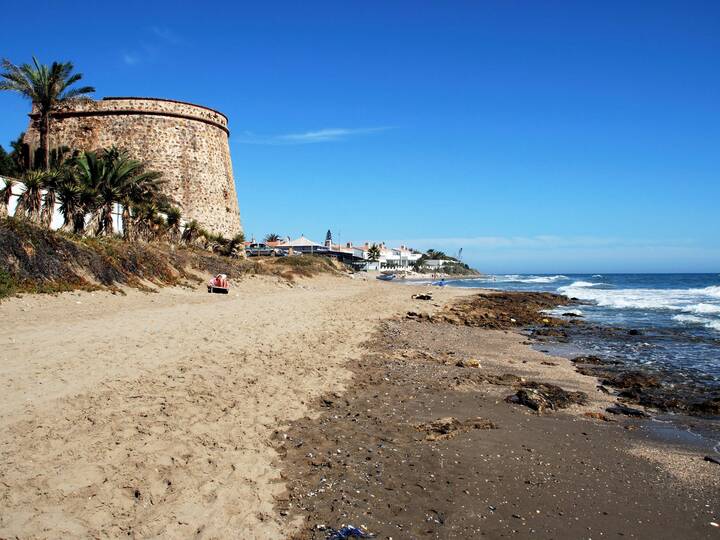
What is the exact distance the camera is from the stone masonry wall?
32.0 meters

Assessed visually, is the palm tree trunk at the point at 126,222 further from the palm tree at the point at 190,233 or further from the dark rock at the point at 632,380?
the dark rock at the point at 632,380

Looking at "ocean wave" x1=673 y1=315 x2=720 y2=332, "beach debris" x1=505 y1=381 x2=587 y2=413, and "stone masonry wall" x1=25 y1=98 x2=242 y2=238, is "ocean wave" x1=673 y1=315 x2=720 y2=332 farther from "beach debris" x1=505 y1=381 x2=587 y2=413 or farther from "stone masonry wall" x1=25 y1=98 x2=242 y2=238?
"stone masonry wall" x1=25 y1=98 x2=242 y2=238

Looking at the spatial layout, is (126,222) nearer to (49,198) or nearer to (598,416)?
(49,198)

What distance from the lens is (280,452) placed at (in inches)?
217

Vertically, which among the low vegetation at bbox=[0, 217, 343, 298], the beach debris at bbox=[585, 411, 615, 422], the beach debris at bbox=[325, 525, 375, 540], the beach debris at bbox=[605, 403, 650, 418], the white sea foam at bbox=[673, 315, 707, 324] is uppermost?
the low vegetation at bbox=[0, 217, 343, 298]

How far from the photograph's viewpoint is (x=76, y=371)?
693 centimetres

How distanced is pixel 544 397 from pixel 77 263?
46.6 feet

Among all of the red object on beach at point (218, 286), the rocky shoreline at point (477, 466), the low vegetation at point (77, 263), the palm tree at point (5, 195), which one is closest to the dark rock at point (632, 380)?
the rocky shoreline at point (477, 466)

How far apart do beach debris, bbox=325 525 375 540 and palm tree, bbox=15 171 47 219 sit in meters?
18.2

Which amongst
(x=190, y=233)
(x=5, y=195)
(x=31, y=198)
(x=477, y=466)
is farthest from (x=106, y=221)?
(x=477, y=466)

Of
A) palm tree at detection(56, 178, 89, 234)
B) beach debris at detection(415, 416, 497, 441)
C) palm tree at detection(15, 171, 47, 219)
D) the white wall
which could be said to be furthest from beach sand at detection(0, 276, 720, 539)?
palm tree at detection(56, 178, 89, 234)

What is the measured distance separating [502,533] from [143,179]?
27.4 metres

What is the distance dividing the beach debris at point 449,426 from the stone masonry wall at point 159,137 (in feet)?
94.3

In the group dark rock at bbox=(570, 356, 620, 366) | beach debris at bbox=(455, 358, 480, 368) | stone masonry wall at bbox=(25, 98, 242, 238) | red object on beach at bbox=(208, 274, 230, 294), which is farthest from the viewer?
stone masonry wall at bbox=(25, 98, 242, 238)
